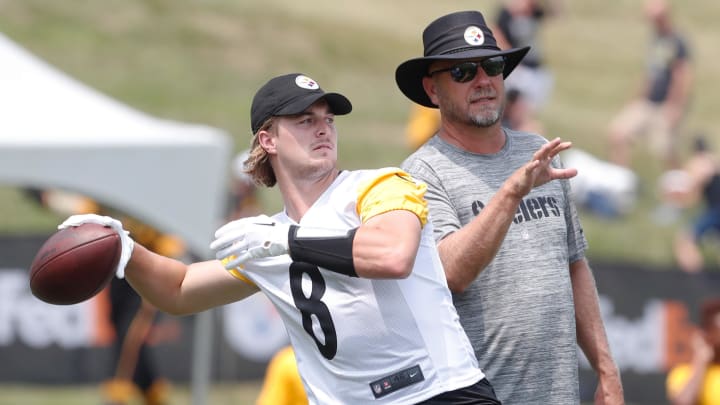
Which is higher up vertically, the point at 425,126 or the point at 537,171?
the point at 425,126

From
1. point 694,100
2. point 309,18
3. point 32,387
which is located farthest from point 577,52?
point 32,387

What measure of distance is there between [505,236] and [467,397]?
47 centimetres

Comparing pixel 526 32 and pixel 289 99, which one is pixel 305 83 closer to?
pixel 289 99

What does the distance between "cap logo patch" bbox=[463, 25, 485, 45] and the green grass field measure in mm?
10930

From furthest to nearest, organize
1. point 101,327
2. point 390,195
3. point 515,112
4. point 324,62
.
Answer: point 324,62 < point 101,327 < point 515,112 < point 390,195

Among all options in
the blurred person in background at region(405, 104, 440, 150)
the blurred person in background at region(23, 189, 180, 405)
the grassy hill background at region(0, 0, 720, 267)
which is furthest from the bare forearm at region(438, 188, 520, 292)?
the grassy hill background at region(0, 0, 720, 267)

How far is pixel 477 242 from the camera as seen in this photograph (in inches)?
143

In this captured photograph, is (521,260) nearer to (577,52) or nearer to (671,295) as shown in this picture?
(671,295)

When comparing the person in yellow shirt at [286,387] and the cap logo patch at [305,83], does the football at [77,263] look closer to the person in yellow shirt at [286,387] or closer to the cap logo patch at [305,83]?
the cap logo patch at [305,83]

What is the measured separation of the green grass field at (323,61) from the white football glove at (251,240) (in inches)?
436

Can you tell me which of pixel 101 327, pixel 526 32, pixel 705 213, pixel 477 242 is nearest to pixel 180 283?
pixel 477 242

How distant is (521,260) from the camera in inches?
153

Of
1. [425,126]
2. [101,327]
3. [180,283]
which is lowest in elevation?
[101,327]

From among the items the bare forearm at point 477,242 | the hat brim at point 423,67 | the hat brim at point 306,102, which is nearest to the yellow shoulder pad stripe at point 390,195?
the bare forearm at point 477,242
